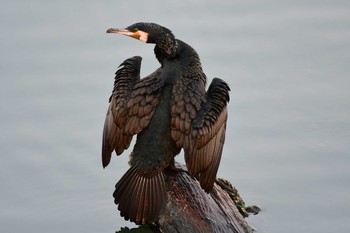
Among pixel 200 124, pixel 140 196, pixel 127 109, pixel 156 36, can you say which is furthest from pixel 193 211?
pixel 156 36

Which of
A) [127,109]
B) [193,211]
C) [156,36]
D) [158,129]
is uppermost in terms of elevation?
[156,36]

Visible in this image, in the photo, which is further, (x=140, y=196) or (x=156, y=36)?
(x=156, y=36)

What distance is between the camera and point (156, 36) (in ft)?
31.1

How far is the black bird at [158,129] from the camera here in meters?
8.95

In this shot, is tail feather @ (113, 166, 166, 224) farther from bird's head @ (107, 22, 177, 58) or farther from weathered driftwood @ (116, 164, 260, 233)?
bird's head @ (107, 22, 177, 58)

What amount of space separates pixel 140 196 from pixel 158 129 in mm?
517

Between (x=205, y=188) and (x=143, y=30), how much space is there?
4.33 ft

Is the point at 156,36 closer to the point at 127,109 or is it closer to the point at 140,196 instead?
the point at 127,109

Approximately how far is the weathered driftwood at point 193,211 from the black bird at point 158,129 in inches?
5.5

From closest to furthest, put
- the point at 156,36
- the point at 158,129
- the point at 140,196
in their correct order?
1. the point at 140,196
2. the point at 158,129
3. the point at 156,36

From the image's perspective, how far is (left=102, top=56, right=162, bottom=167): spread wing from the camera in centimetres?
911

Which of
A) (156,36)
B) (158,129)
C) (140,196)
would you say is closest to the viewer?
(140,196)

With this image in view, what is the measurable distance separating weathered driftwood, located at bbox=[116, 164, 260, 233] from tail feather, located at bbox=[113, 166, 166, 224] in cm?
15

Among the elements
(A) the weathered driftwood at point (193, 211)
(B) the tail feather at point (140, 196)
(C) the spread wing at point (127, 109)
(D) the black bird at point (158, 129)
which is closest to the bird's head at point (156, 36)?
(D) the black bird at point (158, 129)
